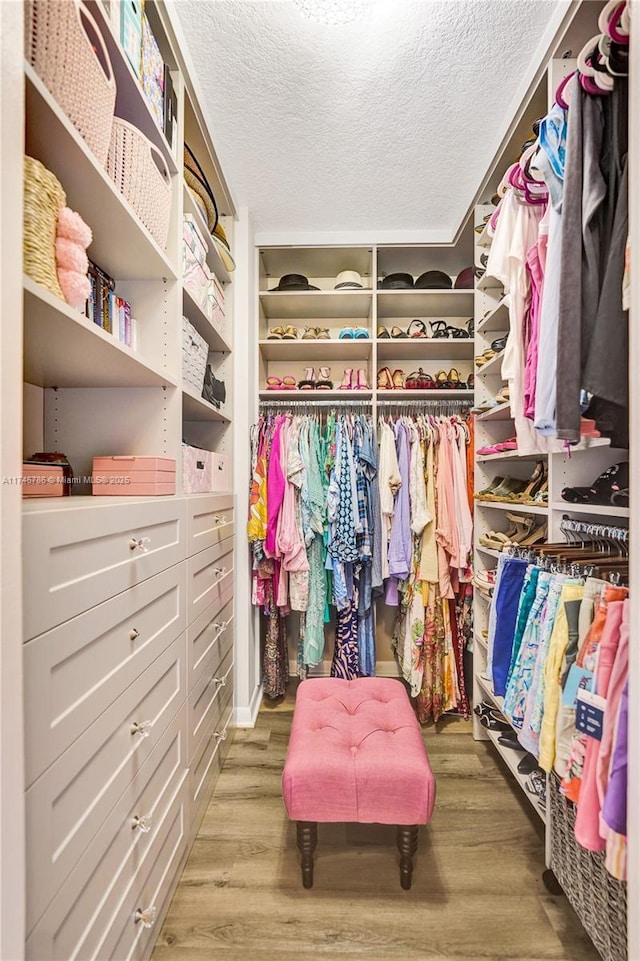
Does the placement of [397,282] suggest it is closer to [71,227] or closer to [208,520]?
[208,520]

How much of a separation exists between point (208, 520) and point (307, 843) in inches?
41.0

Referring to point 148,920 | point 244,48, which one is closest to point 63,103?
point 244,48

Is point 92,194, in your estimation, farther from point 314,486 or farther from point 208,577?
point 314,486

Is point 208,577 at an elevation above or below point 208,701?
above

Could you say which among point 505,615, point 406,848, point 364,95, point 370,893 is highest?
point 364,95

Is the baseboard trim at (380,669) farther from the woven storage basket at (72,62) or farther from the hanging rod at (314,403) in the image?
the woven storage basket at (72,62)

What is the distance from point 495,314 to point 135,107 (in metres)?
1.43

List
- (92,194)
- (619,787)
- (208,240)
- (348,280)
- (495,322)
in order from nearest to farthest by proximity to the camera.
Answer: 1. (619,787)
2. (92,194)
3. (208,240)
4. (495,322)
5. (348,280)

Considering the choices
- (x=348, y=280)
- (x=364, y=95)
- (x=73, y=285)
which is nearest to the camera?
(x=73, y=285)

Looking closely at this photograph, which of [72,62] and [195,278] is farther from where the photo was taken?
[195,278]

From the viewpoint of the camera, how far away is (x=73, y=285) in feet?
2.79

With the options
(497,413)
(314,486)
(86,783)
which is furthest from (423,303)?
(86,783)

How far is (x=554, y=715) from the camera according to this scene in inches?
38.3

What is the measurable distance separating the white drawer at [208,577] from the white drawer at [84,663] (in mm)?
241
